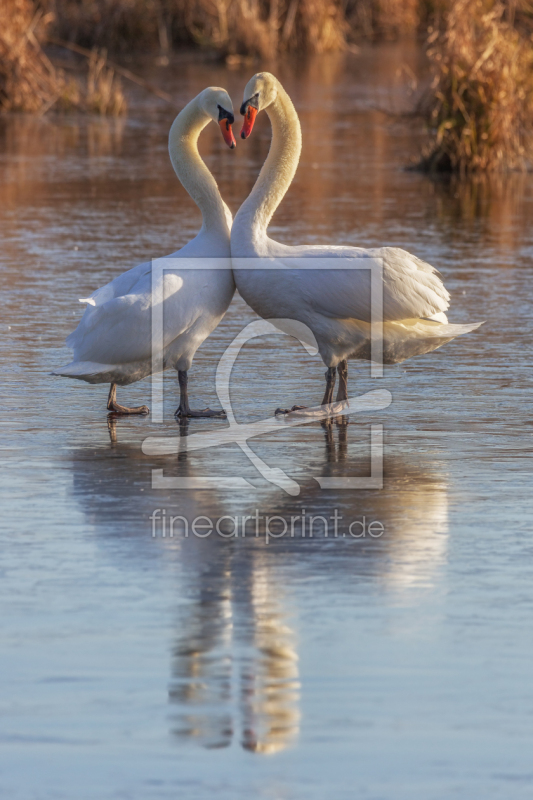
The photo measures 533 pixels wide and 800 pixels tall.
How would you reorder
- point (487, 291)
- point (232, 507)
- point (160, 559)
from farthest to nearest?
point (487, 291) → point (232, 507) → point (160, 559)

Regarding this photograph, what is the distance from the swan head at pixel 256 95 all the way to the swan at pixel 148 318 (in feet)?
0.36

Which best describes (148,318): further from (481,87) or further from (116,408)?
(481,87)

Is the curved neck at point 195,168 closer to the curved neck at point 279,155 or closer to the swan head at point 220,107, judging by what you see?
the swan head at point 220,107

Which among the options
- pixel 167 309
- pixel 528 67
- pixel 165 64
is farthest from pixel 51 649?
pixel 165 64

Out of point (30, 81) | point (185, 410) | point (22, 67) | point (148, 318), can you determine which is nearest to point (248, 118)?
point (148, 318)

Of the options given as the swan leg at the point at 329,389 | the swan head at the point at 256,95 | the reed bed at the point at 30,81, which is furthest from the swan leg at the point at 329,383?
the reed bed at the point at 30,81

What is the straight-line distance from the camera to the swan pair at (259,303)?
6.61 meters

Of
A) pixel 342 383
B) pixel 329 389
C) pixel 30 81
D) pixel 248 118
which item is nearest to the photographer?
pixel 329 389

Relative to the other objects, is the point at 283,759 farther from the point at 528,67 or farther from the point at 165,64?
the point at 165,64

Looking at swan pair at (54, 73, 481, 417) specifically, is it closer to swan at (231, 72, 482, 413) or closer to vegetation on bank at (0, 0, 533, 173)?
swan at (231, 72, 482, 413)

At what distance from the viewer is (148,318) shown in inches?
258

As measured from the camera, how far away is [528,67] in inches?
635

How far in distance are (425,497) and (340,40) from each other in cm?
3293

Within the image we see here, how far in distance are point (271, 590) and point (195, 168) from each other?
3.67 m
